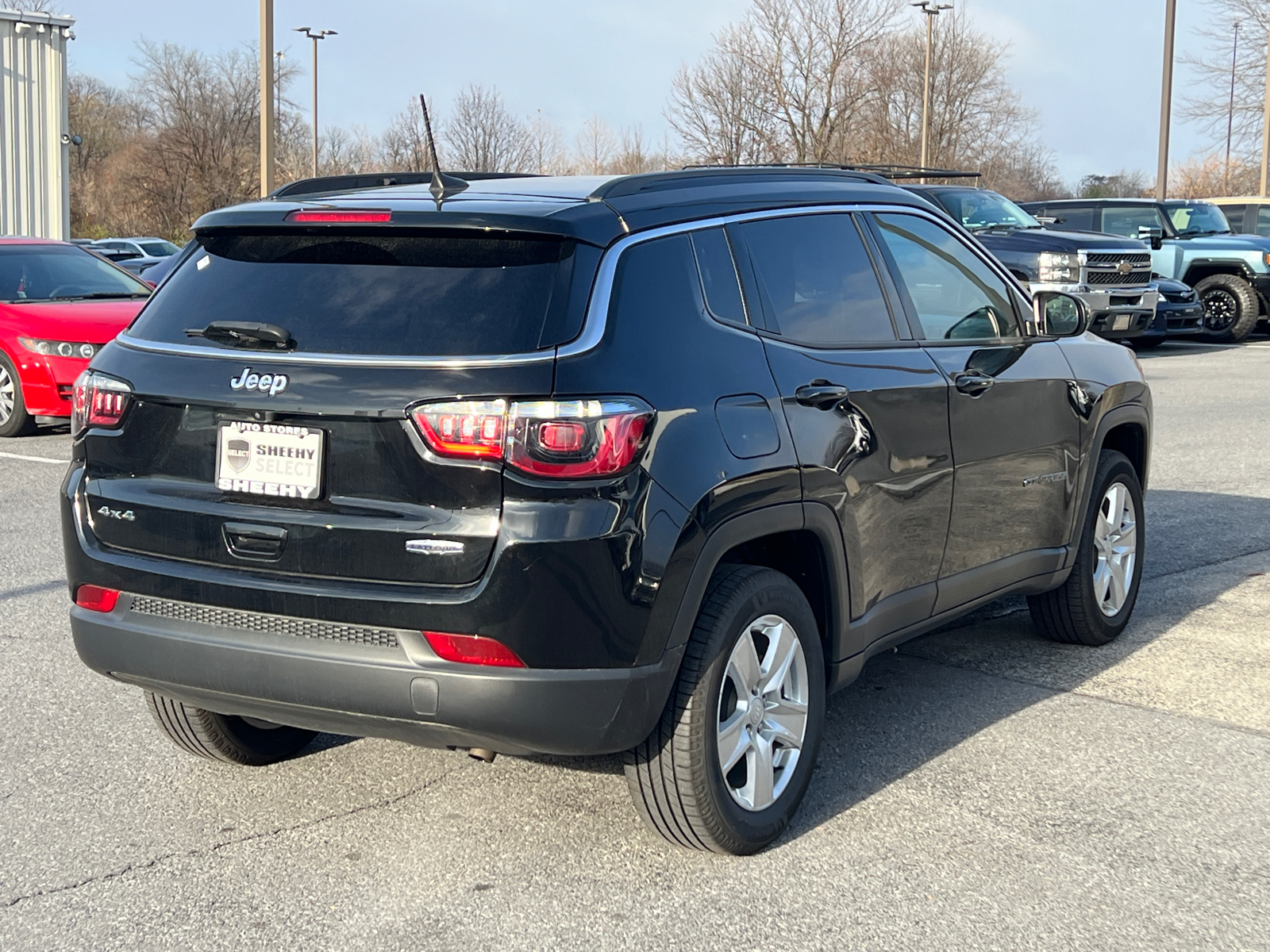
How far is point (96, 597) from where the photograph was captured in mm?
3777

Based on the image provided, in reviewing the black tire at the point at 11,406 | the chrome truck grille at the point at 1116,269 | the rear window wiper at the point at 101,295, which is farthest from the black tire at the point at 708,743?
the chrome truck grille at the point at 1116,269

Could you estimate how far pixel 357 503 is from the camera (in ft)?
11.2

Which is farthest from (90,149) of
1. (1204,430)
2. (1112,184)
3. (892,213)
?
(892,213)

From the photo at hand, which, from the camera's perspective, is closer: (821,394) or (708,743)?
(708,743)

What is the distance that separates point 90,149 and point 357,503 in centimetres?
6195

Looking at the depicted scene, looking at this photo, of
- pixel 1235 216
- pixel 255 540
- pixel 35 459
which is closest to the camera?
pixel 255 540

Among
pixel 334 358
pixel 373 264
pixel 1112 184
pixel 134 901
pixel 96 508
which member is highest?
pixel 1112 184

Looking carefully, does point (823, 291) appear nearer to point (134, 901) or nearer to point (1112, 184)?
point (134, 901)

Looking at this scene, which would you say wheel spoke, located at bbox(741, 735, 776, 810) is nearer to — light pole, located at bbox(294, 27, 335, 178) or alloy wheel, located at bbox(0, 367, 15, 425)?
alloy wheel, located at bbox(0, 367, 15, 425)

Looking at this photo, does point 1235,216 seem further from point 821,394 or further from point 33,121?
point 821,394

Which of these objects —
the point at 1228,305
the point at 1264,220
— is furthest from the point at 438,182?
the point at 1264,220

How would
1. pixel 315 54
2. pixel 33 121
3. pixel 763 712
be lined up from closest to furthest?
pixel 763 712
pixel 33 121
pixel 315 54

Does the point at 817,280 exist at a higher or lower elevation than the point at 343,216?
lower

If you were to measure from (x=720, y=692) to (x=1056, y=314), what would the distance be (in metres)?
2.53
